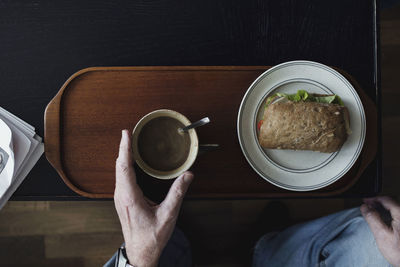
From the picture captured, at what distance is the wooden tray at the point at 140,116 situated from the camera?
2.71 ft

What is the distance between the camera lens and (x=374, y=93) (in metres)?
0.86

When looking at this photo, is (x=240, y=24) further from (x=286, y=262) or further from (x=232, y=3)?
(x=286, y=262)

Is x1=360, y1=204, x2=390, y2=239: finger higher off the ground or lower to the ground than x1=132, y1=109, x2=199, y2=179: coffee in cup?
lower

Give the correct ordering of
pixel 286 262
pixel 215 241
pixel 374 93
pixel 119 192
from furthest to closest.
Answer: pixel 215 241 < pixel 286 262 < pixel 374 93 < pixel 119 192

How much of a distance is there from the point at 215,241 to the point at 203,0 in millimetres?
1053

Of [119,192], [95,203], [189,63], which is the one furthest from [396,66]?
[95,203]

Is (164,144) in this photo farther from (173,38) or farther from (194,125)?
(173,38)

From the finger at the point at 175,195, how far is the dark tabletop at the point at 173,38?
0.34m

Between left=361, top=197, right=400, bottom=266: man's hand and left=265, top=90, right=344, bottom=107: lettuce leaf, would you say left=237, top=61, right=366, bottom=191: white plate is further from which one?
left=361, top=197, right=400, bottom=266: man's hand

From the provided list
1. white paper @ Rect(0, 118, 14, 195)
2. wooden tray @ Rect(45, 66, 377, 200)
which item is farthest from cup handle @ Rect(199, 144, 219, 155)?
white paper @ Rect(0, 118, 14, 195)

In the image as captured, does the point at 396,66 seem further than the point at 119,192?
Yes

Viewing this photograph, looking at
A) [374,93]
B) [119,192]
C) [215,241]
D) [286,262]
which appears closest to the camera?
[119,192]

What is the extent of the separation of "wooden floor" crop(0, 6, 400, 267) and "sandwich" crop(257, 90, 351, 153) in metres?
0.74

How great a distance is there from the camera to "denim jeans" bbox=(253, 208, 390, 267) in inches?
36.3
